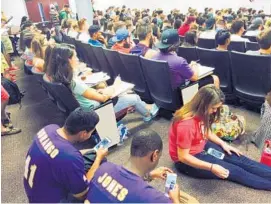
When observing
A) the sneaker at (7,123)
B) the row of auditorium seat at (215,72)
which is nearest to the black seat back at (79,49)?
the row of auditorium seat at (215,72)

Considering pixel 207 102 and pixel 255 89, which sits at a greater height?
pixel 207 102

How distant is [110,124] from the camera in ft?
8.35

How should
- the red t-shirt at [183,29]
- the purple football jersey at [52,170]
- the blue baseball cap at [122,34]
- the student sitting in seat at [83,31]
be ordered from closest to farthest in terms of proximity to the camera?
the purple football jersey at [52,170] < the blue baseball cap at [122,34] < the student sitting in seat at [83,31] < the red t-shirt at [183,29]

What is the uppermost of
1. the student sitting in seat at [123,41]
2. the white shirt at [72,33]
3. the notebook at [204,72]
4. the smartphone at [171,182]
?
the white shirt at [72,33]

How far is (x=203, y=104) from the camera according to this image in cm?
185

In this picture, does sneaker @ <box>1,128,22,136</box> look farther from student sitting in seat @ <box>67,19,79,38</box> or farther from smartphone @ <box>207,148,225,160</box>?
student sitting in seat @ <box>67,19,79,38</box>

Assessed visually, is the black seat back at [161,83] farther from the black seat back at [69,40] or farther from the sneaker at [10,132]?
the black seat back at [69,40]

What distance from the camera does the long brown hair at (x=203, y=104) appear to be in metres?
1.83

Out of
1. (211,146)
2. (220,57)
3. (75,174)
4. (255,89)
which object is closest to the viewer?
(75,174)

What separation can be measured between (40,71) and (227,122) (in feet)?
6.75

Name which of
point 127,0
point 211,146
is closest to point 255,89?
point 211,146

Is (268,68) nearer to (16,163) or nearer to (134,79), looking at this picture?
(134,79)

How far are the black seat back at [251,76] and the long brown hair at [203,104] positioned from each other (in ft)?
3.24

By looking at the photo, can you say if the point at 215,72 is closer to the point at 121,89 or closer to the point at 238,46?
the point at 238,46
